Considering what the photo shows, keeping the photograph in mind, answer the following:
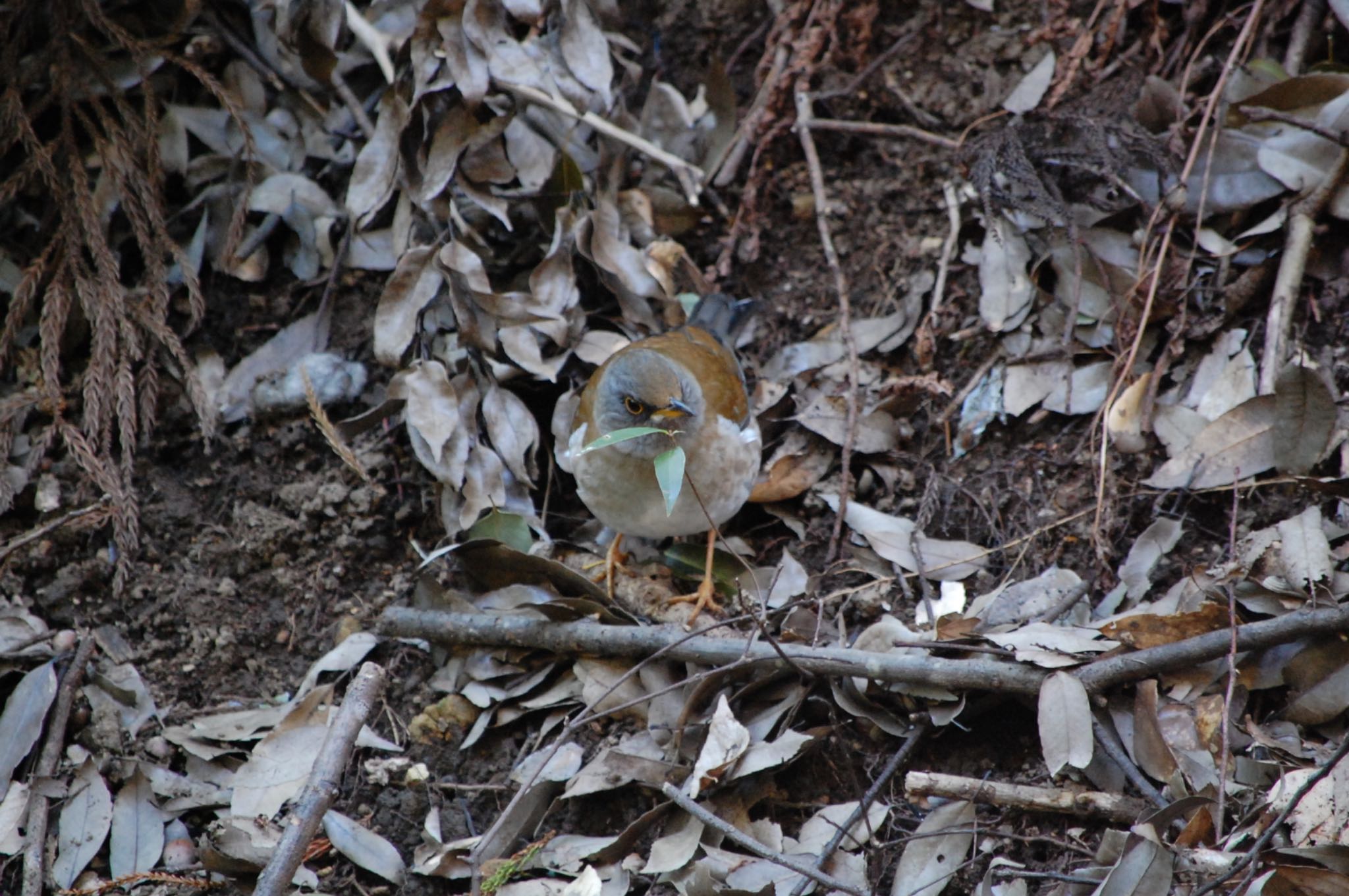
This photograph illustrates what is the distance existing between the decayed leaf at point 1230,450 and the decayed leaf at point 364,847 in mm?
2876

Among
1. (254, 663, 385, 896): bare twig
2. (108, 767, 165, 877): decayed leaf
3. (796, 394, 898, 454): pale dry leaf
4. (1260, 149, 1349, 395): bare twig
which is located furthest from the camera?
(796, 394, 898, 454): pale dry leaf

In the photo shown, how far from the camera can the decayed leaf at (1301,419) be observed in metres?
3.55

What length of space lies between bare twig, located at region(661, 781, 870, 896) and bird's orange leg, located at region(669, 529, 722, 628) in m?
1.01

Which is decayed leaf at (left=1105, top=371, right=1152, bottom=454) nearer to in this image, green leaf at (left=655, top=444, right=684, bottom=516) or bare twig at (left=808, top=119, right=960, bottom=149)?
bare twig at (left=808, top=119, right=960, bottom=149)

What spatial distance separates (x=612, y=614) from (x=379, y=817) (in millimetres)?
1031

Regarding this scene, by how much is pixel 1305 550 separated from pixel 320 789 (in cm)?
294

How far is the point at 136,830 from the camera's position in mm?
3602

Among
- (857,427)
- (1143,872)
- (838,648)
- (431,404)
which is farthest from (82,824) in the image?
(1143,872)

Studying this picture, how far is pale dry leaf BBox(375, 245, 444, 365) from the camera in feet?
15.0

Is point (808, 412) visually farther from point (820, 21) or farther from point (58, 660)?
point (58, 660)

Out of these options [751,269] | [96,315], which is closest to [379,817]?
[96,315]

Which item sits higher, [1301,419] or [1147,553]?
[1301,419]

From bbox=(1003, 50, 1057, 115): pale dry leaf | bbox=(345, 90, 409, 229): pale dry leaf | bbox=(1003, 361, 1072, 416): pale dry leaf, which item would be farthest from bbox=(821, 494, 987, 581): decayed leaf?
bbox=(345, 90, 409, 229): pale dry leaf

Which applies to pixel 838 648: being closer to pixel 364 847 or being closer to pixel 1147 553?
pixel 1147 553
